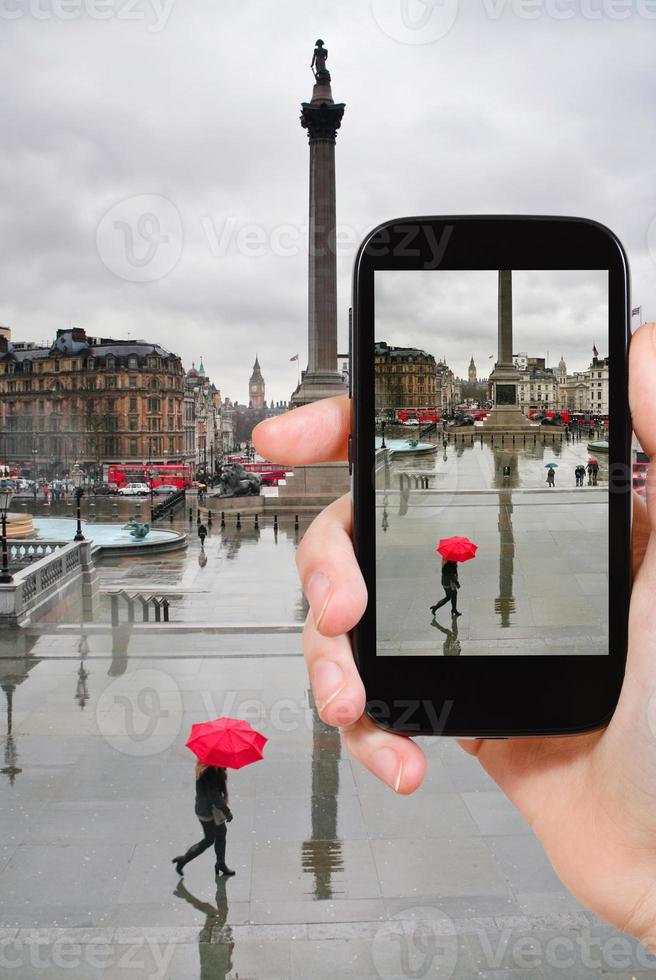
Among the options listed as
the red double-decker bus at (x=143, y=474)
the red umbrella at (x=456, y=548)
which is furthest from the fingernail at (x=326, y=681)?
the red double-decker bus at (x=143, y=474)

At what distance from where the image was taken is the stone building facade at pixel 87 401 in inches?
3578

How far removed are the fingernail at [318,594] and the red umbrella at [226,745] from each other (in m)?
5.92

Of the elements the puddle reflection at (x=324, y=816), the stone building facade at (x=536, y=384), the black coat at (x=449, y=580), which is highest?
the stone building facade at (x=536, y=384)

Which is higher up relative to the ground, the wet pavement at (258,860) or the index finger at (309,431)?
the index finger at (309,431)

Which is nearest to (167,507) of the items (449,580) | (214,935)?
(214,935)

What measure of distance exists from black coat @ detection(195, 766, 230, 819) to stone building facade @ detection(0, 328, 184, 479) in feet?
272

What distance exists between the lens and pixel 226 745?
8102 mm

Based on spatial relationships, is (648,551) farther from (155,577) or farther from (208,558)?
(208,558)

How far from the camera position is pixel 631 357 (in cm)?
229

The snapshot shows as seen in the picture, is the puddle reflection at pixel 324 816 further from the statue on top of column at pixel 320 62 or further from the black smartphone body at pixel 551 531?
the statue on top of column at pixel 320 62

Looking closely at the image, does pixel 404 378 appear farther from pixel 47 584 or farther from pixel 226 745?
pixel 47 584

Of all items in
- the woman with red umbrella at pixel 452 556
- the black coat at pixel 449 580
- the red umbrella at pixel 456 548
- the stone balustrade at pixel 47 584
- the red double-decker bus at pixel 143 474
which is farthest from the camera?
the red double-decker bus at pixel 143 474

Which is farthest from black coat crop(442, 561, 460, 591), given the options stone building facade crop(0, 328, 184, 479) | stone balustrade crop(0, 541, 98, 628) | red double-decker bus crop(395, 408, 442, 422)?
stone building facade crop(0, 328, 184, 479)

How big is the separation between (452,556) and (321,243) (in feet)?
143
